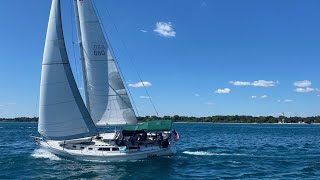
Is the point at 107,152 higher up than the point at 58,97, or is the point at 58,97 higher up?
the point at 58,97

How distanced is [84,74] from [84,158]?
6907 millimetres

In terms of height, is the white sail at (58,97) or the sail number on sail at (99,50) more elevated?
the sail number on sail at (99,50)

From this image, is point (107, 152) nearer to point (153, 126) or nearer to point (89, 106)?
point (89, 106)

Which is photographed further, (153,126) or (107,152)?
(153,126)

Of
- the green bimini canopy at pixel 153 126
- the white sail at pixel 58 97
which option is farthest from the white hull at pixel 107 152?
the green bimini canopy at pixel 153 126

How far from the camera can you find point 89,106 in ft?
111

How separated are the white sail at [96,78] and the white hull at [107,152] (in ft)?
7.74

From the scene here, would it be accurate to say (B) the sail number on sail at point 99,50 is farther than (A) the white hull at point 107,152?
Yes

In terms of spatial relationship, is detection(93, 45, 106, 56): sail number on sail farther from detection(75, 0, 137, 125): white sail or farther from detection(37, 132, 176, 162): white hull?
detection(37, 132, 176, 162): white hull

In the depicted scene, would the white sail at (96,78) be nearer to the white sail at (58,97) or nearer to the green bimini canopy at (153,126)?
the green bimini canopy at (153,126)

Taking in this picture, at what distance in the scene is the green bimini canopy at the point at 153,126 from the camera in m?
33.3

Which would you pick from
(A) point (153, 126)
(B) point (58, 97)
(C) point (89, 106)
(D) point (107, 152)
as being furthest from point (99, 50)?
(D) point (107, 152)

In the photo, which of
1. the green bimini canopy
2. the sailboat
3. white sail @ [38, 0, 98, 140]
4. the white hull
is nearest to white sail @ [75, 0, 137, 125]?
the sailboat

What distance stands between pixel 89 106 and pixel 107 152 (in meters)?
4.35
